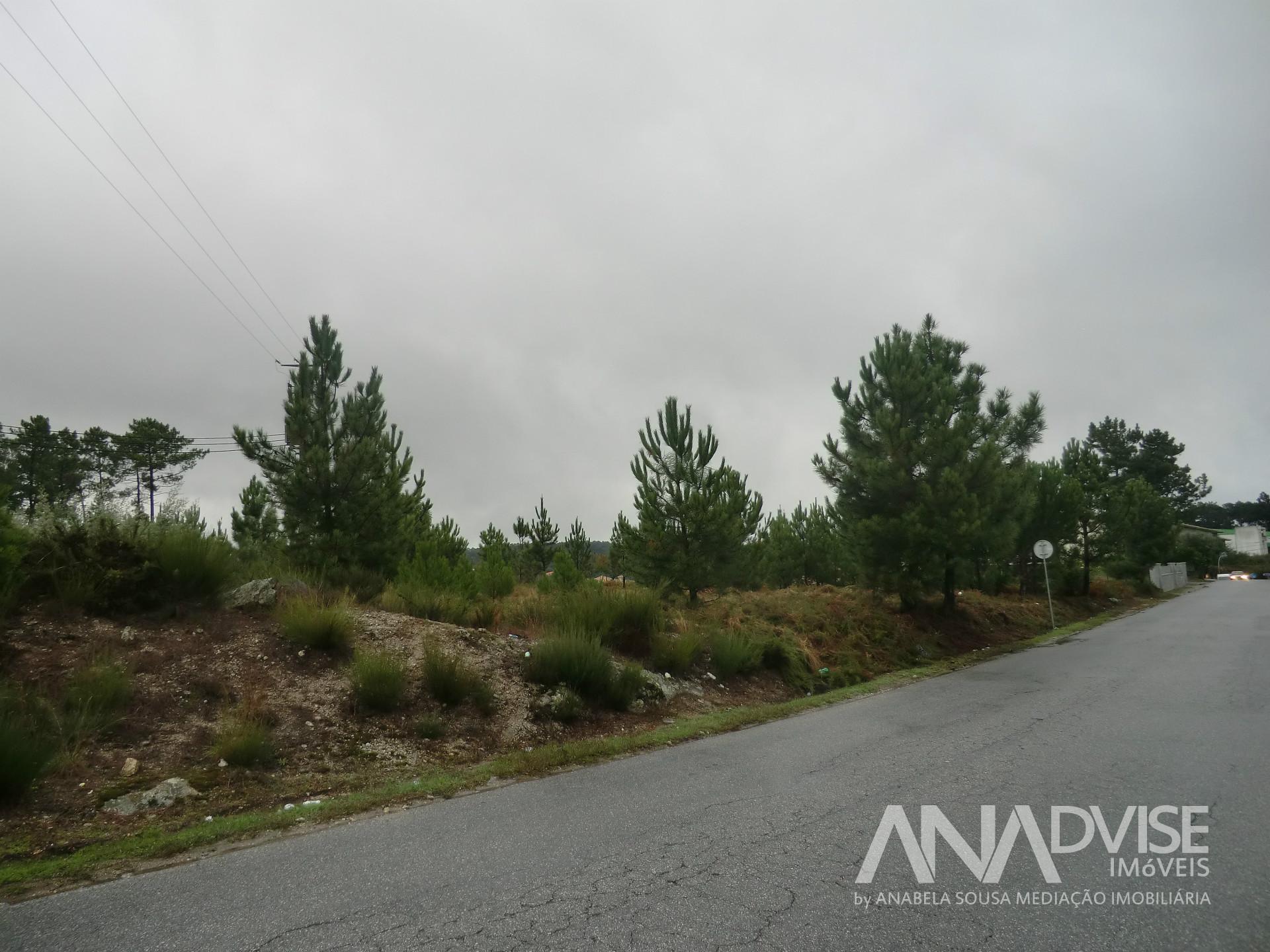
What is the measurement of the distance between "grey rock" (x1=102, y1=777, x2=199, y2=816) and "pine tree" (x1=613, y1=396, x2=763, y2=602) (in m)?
13.0

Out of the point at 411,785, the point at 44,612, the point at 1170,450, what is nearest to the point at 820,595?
the point at 411,785

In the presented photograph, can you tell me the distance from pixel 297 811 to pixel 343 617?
4402 millimetres

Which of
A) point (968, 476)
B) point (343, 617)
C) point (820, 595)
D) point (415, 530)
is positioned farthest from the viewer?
point (415, 530)

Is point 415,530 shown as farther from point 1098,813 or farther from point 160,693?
point 1098,813

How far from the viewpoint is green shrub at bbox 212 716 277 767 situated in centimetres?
710

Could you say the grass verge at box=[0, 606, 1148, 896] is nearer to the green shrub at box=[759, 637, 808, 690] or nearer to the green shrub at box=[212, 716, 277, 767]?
the green shrub at box=[212, 716, 277, 767]

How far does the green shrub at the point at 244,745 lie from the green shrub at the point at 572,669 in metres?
3.92

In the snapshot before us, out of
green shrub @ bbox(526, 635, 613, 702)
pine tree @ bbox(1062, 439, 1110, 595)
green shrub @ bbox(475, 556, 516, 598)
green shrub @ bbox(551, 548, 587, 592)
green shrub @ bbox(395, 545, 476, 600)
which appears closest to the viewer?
green shrub @ bbox(526, 635, 613, 702)

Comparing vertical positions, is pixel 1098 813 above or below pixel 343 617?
Answer: below

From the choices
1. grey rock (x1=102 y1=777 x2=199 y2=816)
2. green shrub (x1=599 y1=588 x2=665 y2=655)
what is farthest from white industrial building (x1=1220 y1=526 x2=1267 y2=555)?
grey rock (x1=102 y1=777 x2=199 y2=816)

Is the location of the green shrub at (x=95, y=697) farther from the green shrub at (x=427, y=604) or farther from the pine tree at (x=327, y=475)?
the pine tree at (x=327, y=475)

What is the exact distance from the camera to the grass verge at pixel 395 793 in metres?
4.83

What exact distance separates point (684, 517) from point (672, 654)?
252 inches

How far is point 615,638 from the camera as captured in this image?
12.9 meters
